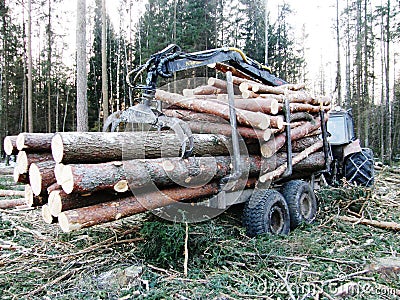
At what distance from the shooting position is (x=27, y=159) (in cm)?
389

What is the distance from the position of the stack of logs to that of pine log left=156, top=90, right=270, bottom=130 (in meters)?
0.01

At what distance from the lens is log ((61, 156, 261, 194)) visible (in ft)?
11.6

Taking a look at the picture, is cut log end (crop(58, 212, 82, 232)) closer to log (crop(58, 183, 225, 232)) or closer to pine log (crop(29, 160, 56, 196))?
log (crop(58, 183, 225, 232))

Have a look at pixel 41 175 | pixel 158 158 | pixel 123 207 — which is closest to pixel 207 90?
pixel 158 158

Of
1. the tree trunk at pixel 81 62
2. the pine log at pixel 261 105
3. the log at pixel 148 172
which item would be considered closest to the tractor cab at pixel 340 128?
the pine log at pixel 261 105

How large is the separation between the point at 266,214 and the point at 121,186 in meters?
2.34

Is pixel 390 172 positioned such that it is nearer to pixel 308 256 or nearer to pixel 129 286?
pixel 308 256

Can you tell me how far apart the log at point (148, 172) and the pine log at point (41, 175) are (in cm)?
40

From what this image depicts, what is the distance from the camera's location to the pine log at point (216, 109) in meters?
5.30

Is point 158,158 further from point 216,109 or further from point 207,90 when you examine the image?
point 207,90

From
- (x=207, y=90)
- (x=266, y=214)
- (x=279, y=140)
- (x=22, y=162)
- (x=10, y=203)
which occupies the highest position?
(x=207, y=90)

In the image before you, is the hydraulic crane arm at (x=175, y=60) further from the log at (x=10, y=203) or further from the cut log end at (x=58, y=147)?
the log at (x=10, y=203)

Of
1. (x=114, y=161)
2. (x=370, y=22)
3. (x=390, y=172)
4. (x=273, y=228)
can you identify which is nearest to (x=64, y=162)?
(x=114, y=161)

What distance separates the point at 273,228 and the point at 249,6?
2445 cm
